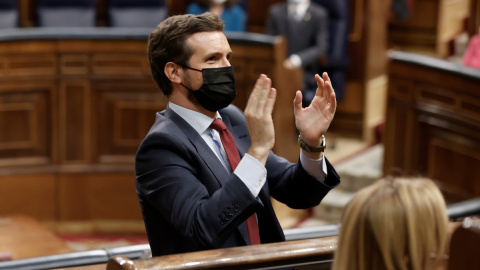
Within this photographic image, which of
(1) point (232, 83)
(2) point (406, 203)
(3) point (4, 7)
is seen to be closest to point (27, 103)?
(3) point (4, 7)

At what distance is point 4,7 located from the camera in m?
5.65

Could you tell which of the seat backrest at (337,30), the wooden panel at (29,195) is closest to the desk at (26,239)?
the wooden panel at (29,195)

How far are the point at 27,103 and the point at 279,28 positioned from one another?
5.86ft

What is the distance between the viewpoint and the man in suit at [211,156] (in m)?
1.56

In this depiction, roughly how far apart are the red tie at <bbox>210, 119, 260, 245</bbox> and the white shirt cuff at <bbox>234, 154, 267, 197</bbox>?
5.1 inches

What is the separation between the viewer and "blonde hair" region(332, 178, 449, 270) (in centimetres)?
109

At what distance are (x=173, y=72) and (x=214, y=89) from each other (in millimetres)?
96

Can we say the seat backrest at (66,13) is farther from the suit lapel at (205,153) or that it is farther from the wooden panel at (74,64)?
the suit lapel at (205,153)

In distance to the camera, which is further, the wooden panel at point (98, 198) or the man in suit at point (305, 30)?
the man in suit at point (305, 30)

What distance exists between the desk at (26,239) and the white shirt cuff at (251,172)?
264 centimetres

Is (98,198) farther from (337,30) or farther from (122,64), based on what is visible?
(337,30)

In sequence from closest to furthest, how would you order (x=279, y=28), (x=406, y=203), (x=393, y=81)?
1. (x=406, y=203)
2. (x=393, y=81)
3. (x=279, y=28)

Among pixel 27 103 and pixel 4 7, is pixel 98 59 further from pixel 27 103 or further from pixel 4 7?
pixel 4 7

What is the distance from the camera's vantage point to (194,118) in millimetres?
1720
